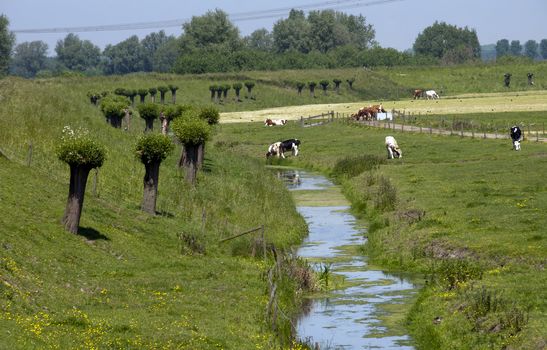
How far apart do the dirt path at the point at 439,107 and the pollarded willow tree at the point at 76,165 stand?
3507 inches

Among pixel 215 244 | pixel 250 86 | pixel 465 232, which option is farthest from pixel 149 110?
pixel 250 86

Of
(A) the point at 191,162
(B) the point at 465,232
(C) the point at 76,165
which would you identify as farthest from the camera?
(A) the point at 191,162

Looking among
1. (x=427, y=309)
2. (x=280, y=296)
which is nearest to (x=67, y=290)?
(x=280, y=296)

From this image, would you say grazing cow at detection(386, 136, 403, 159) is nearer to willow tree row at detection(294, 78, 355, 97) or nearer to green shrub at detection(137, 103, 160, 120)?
green shrub at detection(137, 103, 160, 120)

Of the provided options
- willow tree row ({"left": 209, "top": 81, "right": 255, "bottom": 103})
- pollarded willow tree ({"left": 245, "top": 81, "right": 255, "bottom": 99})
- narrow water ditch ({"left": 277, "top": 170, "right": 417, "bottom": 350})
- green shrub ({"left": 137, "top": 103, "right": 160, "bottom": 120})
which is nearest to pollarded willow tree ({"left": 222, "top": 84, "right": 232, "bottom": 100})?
willow tree row ({"left": 209, "top": 81, "right": 255, "bottom": 103})

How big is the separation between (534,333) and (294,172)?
57.9 m

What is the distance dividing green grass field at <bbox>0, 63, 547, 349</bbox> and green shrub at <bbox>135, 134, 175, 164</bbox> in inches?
92.9

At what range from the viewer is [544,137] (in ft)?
291

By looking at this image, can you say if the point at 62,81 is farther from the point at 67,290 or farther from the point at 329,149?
the point at 67,290

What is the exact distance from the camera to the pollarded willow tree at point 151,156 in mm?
48094

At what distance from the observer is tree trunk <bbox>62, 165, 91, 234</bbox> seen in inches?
1586

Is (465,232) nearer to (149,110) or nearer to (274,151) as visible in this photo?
(149,110)

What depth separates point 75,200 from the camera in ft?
132

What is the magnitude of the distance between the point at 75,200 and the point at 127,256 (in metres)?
2.66
